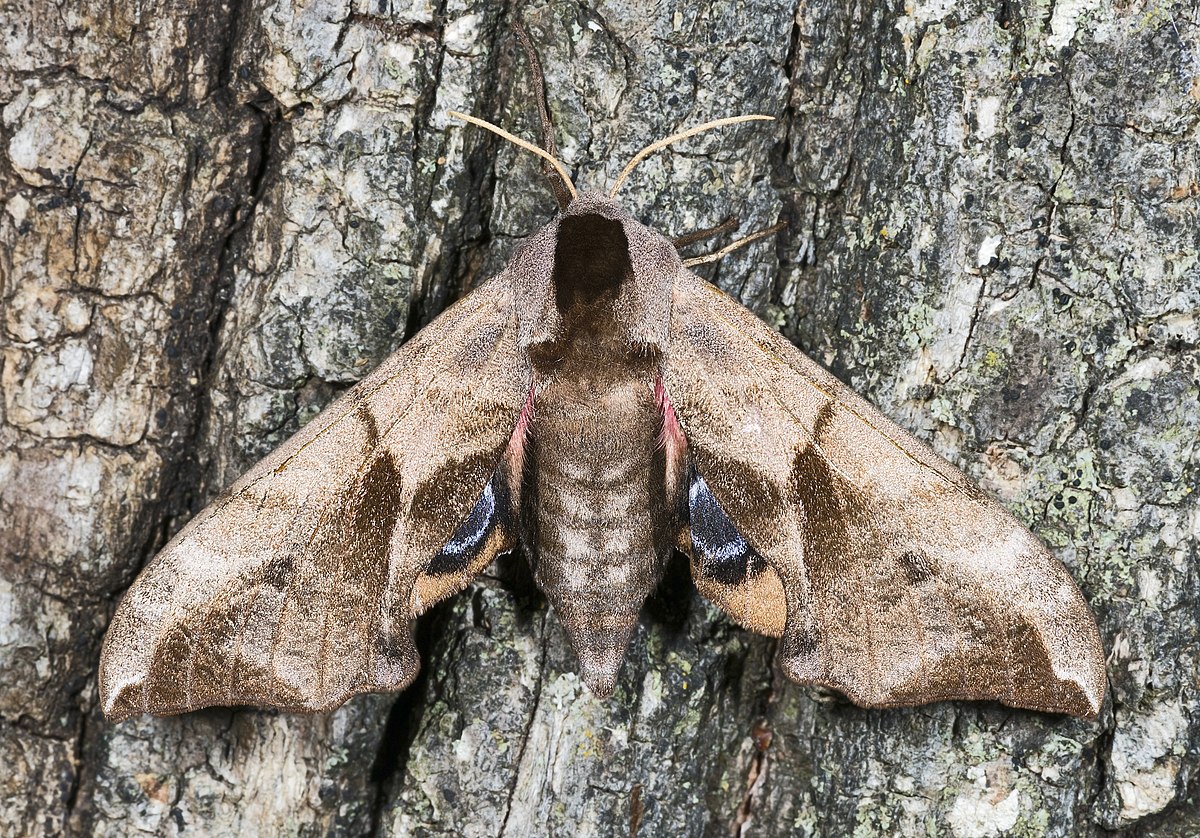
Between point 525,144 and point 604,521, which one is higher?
point 525,144

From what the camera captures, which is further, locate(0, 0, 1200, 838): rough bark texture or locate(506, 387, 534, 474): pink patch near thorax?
locate(506, 387, 534, 474): pink patch near thorax

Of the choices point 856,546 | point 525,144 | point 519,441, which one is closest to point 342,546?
point 519,441

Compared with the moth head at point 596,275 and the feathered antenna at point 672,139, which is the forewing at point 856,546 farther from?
→ the feathered antenna at point 672,139

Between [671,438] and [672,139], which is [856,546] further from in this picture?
[672,139]

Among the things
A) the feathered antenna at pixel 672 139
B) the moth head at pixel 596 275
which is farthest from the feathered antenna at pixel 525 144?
the feathered antenna at pixel 672 139

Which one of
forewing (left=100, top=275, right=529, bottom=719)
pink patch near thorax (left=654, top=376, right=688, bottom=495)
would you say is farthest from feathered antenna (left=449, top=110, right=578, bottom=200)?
pink patch near thorax (left=654, top=376, right=688, bottom=495)

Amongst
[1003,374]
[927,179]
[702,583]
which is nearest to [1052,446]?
[1003,374]

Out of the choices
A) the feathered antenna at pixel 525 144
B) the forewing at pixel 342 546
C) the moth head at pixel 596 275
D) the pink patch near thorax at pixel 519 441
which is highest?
the feathered antenna at pixel 525 144

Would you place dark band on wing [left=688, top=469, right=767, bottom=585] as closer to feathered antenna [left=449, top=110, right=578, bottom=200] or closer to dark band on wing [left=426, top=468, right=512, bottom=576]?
dark band on wing [left=426, top=468, right=512, bottom=576]
